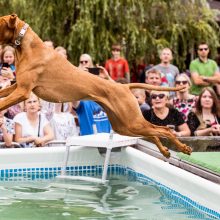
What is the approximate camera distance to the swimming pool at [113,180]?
21.8ft

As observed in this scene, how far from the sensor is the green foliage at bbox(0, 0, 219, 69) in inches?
547

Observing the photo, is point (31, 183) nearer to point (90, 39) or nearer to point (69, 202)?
point (69, 202)

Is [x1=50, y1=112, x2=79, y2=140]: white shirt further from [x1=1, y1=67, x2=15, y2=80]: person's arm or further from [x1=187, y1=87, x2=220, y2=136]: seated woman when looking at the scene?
[x1=187, y1=87, x2=220, y2=136]: seated woman

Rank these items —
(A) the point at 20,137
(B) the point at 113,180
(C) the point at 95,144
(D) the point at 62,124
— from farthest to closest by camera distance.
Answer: (D) the point at 62,124 → (A) the point at 20,137 → (B) the point at 113,180 → (C) the point at 95,144

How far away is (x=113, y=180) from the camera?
8.30 meters

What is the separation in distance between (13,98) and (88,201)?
162 cm

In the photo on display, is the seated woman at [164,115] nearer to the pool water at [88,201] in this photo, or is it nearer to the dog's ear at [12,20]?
the pool water at [88,201]

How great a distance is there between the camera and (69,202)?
23.5 ft

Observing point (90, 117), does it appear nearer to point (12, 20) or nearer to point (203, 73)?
point (12, 20)

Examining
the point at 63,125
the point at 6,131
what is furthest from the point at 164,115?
the point at 6,131

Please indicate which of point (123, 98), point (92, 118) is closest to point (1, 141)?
point (92, 118)

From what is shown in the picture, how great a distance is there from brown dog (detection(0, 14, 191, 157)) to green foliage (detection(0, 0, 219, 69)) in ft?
24.0

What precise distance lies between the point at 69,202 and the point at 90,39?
22.7ft

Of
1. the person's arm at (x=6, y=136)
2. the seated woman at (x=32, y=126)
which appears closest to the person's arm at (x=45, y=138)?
the seated woman at (x=32, y=126)
